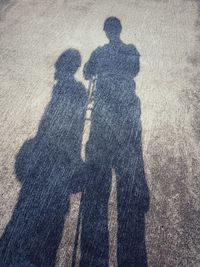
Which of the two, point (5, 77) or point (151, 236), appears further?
point (5, 77)

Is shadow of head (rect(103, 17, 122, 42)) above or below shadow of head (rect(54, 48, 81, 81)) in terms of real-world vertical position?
above

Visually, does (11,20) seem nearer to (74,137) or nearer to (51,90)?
(51,90)

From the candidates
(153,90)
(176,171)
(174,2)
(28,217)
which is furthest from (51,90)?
(174,2)

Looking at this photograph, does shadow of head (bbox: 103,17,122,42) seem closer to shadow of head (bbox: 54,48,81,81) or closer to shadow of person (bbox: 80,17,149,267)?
shadow of person (bbox: 80,17,149,267)

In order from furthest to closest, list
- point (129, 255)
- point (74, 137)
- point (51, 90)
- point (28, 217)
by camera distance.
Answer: point (51, 90), point (74, 137), point (28, 217), point (129, 255)

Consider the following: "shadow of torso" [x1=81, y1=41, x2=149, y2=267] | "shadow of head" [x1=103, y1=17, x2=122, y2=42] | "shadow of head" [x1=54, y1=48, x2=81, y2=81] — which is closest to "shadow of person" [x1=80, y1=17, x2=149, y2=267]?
"shadow of torso" [x1=81, y1=41, x2=149, y2=267]

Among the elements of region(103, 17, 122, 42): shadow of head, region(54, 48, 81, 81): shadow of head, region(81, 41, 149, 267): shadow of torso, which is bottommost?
region(81, 41, 149, 267): shadow of torso

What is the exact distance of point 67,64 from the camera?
5625 millimetres

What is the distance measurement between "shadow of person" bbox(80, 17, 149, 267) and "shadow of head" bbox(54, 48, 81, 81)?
0.29 m

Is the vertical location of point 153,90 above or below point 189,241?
above

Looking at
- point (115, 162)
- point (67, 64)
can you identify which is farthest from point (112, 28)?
point (115, 162)

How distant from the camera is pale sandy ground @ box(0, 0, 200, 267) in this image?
357cm

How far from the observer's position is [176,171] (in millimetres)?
4121

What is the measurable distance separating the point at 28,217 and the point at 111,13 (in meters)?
6.17
